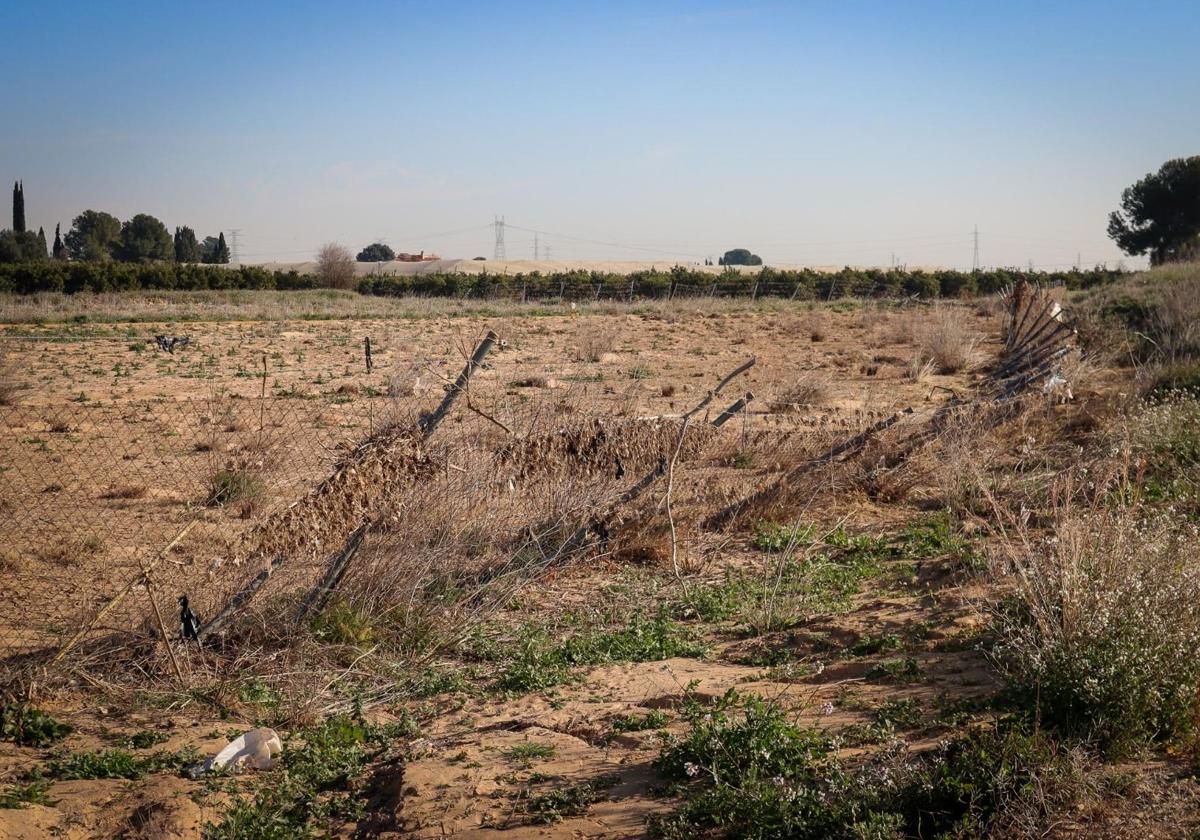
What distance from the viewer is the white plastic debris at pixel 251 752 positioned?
15.2ft

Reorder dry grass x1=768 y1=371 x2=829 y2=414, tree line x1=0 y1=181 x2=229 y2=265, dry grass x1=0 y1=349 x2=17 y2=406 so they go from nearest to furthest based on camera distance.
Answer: dry grass x1=768 y1=371 x2=829 y2=414
dry grass x1=0 y1=349 x2=17 y2=406
tree line x1=0 y1=181 x2=229 y2=265

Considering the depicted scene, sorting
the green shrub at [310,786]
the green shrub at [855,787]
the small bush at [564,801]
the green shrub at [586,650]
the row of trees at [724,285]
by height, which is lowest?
the green shrub at [310,786]

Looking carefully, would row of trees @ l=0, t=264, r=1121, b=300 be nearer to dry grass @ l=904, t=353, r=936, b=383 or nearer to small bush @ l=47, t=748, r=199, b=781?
dry grass @ l=904, t=353, r=936, b=383

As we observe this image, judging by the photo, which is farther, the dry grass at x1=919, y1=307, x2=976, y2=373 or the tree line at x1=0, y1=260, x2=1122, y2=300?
the tree line at x1=0, y1=260, x2=1122, y2=300

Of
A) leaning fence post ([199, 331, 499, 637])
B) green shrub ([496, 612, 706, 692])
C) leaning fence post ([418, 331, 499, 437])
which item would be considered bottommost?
green shrub ([496, 612, 706, 692])

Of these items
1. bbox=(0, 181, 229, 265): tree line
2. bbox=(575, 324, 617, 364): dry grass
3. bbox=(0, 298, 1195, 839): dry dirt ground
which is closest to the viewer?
bbox=(0, 298, 1195, 839): dry dirt ground

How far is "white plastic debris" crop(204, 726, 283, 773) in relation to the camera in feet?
15.2

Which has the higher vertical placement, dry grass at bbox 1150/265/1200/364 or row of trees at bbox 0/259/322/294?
row of trees at bbox 0/259/322/294

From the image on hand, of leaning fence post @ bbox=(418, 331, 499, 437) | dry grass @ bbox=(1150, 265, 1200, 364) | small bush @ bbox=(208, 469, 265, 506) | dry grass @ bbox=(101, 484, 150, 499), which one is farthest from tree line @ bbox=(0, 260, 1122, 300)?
leaning fence post @ bbox=(418, 331, 499, 437)

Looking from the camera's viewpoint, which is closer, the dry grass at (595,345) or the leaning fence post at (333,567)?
the leaning fence post at (333,567)

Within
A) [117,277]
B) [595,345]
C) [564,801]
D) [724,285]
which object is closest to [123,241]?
[117,277]

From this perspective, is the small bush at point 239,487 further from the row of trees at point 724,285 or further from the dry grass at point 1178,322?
the row of trees at point 724,285

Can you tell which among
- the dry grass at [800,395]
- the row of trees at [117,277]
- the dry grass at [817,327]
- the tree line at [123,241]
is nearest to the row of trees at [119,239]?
the tree line at [123,241]

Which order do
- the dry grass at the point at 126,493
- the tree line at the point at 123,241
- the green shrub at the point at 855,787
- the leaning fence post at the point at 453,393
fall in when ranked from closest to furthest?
the green shrub at the point at 855,787 → the leaning fence post at the point at 453,393 → the dry grass at the point at 126,493 → the tree line at the point at 123,241
